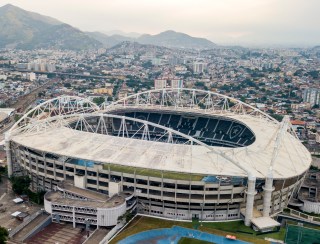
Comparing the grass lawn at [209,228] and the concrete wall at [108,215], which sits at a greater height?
the concrete wall at [108,215]

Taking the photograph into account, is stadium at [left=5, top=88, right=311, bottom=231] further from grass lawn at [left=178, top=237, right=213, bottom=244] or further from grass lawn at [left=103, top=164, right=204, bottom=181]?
grass lawn at [left=178, top=237, right=213, bottom=244]

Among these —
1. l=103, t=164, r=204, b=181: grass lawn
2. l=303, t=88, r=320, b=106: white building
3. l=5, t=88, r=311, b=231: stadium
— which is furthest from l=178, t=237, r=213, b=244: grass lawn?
l=303, t=88, r=320, b=106: white building

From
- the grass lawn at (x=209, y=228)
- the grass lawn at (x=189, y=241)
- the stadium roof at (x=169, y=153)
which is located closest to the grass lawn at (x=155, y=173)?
the stadium roof at (x=169, y=153)

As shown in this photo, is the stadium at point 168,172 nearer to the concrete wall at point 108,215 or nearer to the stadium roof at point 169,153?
the stadium roof at point 169,153

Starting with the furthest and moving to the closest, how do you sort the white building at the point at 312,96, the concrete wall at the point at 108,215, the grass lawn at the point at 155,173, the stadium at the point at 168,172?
the white building at the point at 312,96, the grass lawn at the point at 155,173, the stadium at the point at 168,172, the concrete wall at the point at 108,215

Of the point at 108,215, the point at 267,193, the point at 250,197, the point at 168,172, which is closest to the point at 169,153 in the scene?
the point at 168,172

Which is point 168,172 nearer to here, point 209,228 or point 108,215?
point 209,228

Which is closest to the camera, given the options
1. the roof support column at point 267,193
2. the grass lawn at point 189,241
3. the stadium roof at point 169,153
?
the grass lawn at point 189,241
